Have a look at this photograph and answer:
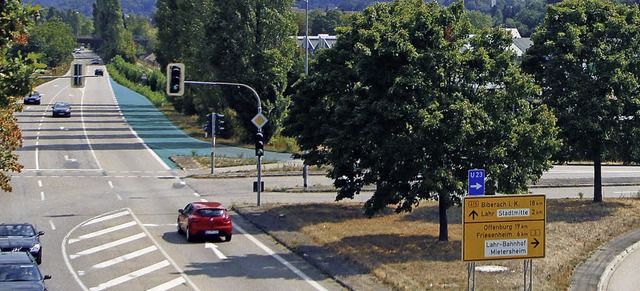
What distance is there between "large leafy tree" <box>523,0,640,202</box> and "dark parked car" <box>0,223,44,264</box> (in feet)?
78.8

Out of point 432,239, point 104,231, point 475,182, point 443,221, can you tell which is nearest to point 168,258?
point 104,231

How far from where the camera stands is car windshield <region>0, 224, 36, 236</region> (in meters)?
30.0

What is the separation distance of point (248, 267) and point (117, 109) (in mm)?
83739

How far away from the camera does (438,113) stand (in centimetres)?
2989

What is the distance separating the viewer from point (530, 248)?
73.6 feet

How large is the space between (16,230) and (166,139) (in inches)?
1873

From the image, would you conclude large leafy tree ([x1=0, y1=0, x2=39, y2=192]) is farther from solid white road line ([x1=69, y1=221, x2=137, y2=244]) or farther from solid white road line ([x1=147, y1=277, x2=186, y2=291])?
solid white road line ([x1=69, y1=221, x2=137, y2=244])

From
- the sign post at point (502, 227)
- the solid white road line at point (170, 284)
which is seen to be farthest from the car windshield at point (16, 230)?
the sign post at point (502, 227)

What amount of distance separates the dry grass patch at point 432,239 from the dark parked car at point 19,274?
9.75m

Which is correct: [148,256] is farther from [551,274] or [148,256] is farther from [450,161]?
[551,274]

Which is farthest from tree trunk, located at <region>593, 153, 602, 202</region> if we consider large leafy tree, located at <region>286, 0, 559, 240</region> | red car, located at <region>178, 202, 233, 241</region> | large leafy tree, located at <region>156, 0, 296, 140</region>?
large leafy tree, located at <region>156, 0, 296, 140</region>

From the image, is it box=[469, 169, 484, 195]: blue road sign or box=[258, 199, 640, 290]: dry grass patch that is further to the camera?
box=[258, 199, 640, 290]: dry grass patch

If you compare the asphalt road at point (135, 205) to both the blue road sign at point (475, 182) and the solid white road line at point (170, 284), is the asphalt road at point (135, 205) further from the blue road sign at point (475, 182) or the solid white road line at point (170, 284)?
the blue road sign at point (475, 182)

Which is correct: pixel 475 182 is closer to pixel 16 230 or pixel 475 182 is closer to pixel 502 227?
pixel 502 227
